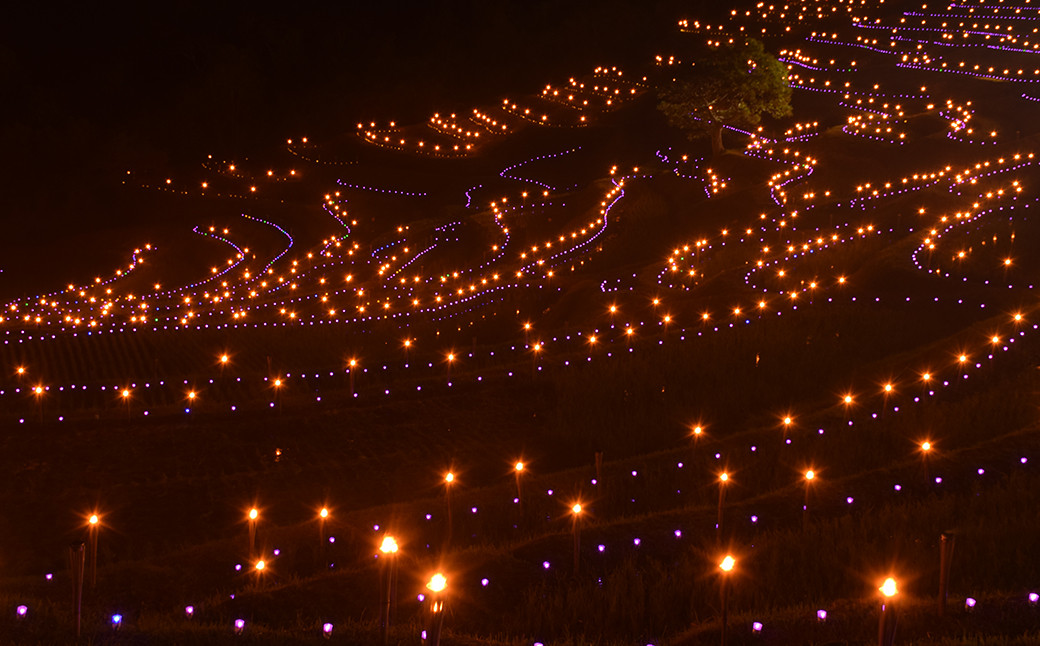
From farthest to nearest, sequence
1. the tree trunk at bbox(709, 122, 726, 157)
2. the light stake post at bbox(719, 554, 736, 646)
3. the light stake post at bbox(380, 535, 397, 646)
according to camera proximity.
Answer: the tree trunk at bbox(709, 122, 726, 157) < the light stake post at bbox(719, 554, 736, 646) < the light stake post at bbox(380, 535, 397, 646)

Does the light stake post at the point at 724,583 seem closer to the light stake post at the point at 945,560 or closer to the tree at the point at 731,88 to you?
the light stake post at the point at 945,560

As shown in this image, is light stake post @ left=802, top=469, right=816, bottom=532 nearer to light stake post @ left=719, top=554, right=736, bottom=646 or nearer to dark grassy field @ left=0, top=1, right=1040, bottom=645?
dark grassy field @ left=0, top=1, right=1040, bottom=645

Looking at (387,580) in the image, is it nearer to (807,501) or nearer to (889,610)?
(889,610)

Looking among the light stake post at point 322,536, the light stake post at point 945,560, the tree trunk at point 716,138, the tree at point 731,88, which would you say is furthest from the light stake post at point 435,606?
the tree trunk at point 716,138

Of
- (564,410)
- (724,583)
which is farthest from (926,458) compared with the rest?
(564,410)

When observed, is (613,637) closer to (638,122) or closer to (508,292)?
(508,292)

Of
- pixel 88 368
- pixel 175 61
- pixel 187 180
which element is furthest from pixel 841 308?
pixel 175 61

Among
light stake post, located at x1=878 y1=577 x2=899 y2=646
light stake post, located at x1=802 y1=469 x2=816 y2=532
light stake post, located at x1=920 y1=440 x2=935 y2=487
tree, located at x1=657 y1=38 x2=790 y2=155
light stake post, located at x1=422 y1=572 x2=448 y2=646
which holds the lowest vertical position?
light stake post, located at x1=878 y1=577 x2=899 y2=646

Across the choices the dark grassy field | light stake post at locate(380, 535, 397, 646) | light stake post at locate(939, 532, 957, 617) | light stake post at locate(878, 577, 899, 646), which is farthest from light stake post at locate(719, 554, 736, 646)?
light stake post at locate(380, 535, 397, 646)
